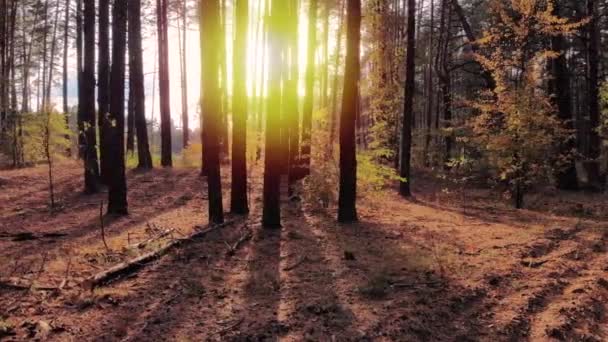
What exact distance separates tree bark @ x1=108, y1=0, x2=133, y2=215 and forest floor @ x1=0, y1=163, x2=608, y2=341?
0.54 metres

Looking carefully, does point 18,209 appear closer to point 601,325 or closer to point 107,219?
point 107,219

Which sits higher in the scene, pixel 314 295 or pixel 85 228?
pixel 85 228

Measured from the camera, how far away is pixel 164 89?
20.3 metres

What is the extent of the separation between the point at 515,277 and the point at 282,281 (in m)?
3.32

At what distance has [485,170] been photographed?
19.7 m

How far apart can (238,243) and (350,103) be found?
3.92 metres

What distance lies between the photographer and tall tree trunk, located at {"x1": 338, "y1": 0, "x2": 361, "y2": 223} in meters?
10.0

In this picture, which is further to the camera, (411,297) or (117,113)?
(117,113)

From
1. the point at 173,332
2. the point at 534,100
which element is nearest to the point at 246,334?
the point at 173,332

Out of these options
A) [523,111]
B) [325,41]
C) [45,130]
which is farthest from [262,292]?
[325,41]

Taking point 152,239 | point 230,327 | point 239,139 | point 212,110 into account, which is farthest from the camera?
point 239,139

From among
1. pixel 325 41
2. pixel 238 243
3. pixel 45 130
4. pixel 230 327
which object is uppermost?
pixel 325 41

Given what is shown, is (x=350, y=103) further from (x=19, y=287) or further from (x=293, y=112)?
(x=19, y=287)

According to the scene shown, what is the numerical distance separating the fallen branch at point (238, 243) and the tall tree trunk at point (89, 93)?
7.07m
